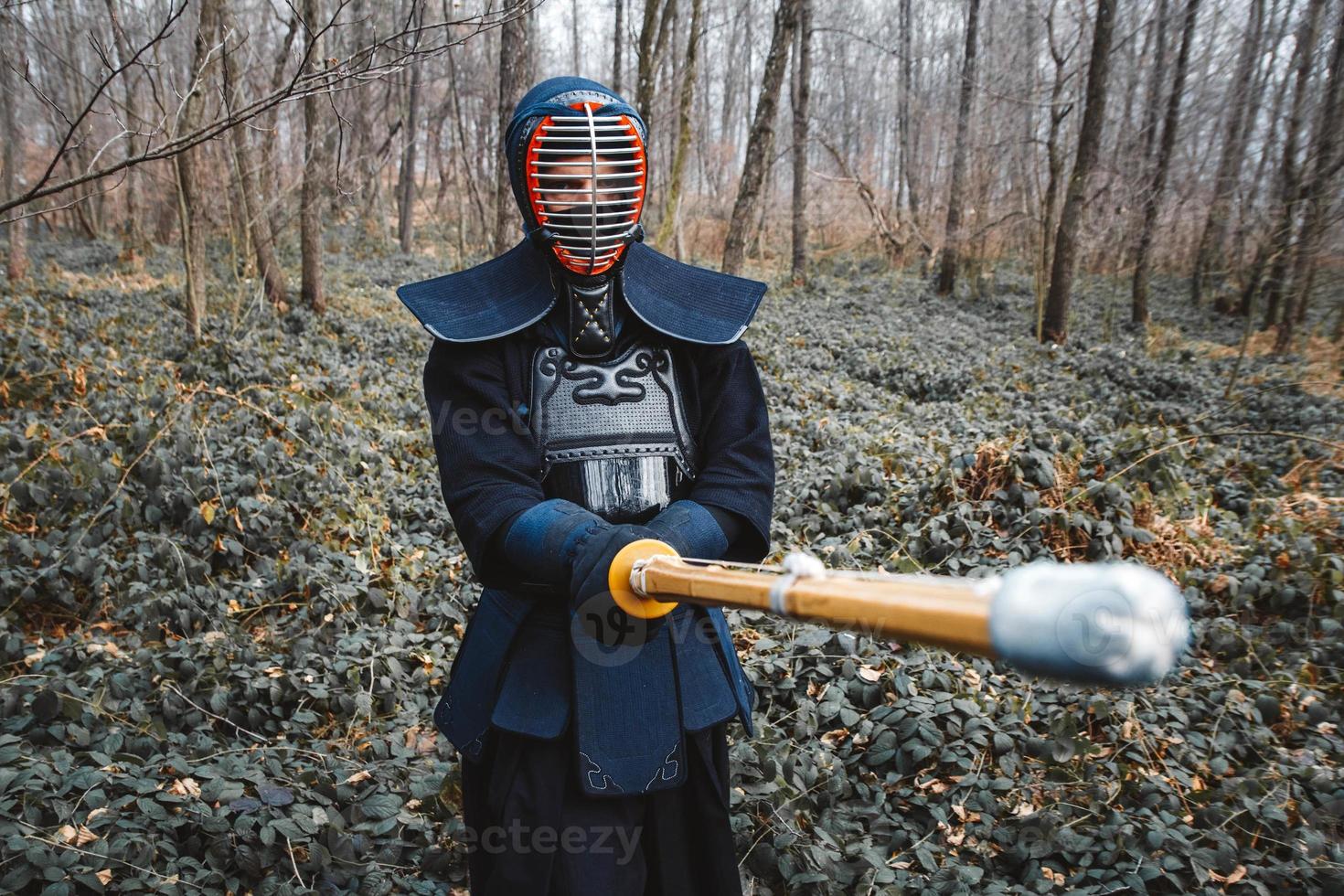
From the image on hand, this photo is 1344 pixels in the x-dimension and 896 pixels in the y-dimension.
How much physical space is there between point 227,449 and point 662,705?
4.96 m

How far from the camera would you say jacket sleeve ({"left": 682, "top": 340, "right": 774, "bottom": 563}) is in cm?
189

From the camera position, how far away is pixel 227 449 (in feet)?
18.5

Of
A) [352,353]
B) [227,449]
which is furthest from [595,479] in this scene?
[352,353]

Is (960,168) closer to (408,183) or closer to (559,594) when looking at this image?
(408,183)

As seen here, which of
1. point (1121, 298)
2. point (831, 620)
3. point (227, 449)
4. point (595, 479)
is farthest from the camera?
point (1121, 298)

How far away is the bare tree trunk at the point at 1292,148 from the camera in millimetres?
11407

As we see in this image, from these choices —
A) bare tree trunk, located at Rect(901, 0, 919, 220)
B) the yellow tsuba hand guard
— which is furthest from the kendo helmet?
bare tree trunk, located at Rect(901, 0, 919, 220)

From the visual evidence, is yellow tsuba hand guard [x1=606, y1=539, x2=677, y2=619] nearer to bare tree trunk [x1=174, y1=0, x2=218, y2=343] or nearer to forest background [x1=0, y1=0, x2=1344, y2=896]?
forest background [x1=0, y1=0, x2=1344, y2=896]

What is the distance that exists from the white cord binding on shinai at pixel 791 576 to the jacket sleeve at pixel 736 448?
74 centimetres

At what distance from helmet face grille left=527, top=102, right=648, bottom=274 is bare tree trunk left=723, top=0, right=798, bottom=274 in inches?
434

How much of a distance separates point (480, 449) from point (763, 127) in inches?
474

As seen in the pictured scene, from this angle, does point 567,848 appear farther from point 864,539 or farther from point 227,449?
point 227,449

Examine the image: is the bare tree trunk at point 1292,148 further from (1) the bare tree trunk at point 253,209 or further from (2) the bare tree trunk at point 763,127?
(1) the bare tree trunk at point 253,209

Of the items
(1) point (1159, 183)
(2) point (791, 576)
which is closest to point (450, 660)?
(2) point (791, 576)
